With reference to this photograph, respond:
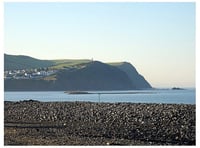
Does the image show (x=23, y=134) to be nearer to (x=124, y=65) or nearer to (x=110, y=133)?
(x=110, y=133)

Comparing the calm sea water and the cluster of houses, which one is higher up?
the cluster of houses

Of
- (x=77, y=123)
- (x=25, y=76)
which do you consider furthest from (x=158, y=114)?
(x=25, y=76)

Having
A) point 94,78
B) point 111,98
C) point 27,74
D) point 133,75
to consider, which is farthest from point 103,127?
point 133,75

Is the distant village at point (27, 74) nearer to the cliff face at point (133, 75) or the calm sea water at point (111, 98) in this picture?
the calm sea water at point (111, 98)

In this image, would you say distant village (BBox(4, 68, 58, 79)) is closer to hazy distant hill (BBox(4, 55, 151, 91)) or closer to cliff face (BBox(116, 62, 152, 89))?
hazy distant hill (BBox(4, 55, 151, 91))

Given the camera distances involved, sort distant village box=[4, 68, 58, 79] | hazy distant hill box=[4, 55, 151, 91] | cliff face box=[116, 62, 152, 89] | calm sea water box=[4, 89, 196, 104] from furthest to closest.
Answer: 1. cliff face box=[116, 62, 152, 89]
2. hazy distant hill box=[4, 55, 151, 91]
3. distant village box=[4, 68, 58, 79]
4. calm sea water box=[4, 89, 196, 104]

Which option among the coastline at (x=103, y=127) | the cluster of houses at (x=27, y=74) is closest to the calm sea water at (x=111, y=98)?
the cluster of houses at (x=27, y=74)

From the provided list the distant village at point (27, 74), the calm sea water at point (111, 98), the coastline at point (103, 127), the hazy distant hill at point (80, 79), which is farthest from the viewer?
the hazy distant hill at point (80, 79)

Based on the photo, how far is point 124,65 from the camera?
15000cm

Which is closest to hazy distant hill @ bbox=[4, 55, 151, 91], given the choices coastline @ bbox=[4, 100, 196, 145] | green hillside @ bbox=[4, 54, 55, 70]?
green hillside @ bbox=[4, 54, 55, 70]

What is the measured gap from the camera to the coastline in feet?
55.3

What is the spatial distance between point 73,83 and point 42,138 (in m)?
109

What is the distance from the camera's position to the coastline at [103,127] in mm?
16844
